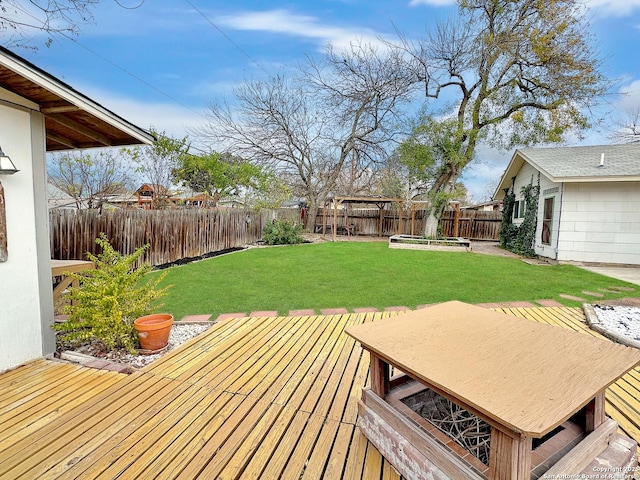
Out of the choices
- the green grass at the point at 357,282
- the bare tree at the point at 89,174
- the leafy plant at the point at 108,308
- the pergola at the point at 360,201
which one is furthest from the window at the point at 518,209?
the bare tree at the point at 89,174

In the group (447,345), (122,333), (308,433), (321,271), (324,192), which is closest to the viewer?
(447,345)

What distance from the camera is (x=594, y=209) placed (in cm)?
822

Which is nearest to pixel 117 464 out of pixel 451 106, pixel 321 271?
pixel 321 271

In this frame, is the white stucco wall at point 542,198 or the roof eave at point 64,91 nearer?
the roof eave at point 64,91

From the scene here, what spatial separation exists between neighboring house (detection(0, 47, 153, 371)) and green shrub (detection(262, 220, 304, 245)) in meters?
9.54

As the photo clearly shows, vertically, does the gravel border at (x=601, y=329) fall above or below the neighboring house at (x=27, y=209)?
A: below

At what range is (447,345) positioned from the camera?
1603 mm

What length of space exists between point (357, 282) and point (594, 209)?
6945mm

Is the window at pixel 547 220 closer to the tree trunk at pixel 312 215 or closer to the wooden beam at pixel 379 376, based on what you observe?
the wooden beam at pixel 379 376

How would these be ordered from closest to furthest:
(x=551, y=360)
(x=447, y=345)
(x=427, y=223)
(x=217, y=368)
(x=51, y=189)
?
(x=551, y=360) < (x=447, y=345) < (x=217, y=368) < (x=427, y=223) < (x=51, y=189)

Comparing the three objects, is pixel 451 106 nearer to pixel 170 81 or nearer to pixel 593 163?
pixel 593 163

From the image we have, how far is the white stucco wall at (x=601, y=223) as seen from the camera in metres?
7.99

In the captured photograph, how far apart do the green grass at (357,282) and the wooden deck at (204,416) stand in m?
1.49

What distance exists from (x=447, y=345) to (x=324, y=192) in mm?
16649
